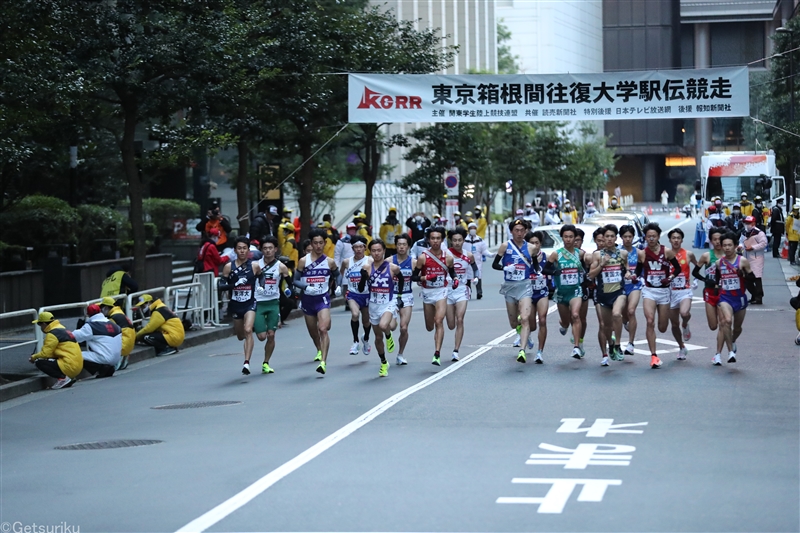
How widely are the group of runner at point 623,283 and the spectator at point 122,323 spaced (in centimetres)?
574

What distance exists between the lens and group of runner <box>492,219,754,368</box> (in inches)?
593

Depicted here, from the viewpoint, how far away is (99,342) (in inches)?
679

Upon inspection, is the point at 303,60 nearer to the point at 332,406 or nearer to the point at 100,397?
the point at 100,397

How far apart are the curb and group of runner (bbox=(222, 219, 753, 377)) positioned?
2913mm

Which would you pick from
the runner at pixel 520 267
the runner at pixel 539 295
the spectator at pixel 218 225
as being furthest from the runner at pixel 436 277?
the spectator at pixel 218 225

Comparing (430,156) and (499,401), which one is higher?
(430,156)

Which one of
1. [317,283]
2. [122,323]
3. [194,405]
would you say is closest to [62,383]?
[122,323]

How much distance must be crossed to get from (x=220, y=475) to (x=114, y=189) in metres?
28.6

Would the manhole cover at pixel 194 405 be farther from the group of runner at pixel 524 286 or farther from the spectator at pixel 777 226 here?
the spectator at pixel 777 226

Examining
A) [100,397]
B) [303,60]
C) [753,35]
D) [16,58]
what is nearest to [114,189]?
[303,60]

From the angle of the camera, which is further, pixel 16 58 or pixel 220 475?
pixel 16 58

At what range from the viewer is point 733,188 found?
160 feet

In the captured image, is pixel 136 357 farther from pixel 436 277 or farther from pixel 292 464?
pixel 292 464

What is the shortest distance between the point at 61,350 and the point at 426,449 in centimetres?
786
